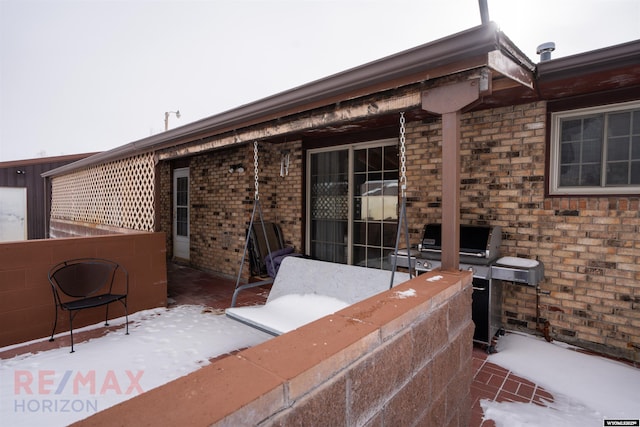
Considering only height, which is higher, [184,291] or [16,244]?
[16,244]

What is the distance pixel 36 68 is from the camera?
1207 cm

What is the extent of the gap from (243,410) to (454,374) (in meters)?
1.53

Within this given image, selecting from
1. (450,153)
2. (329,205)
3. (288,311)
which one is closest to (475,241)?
(450,153)

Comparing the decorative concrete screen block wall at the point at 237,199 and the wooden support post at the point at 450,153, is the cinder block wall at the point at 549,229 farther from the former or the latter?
the decorative concrete screen block wall at the point at 237,199

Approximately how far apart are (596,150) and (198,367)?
→ 4395 mm

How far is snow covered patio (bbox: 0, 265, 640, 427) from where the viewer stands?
231cm

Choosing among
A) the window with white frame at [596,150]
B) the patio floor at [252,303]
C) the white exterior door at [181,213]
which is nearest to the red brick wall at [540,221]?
the window with white frame at [596,150]

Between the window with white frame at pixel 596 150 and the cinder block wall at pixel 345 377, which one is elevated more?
the window with white frame at pixel 596 150

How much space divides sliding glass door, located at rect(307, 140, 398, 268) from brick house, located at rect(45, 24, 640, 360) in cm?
2

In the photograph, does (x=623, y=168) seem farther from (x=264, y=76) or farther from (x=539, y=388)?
(x=264, y=76)

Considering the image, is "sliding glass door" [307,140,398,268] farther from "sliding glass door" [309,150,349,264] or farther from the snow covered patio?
the snow covered patio

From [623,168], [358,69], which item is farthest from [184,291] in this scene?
[623,168]

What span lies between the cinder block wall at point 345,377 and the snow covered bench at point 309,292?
0.81 meters

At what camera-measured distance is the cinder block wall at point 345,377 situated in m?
0.71
